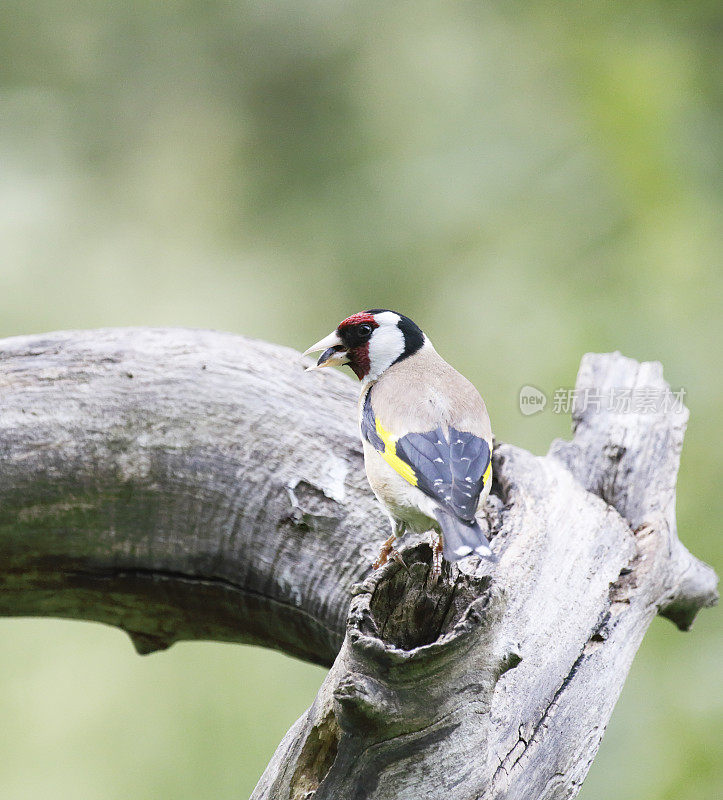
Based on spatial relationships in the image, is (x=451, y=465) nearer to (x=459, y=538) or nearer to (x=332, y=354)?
(x=459, y=538)

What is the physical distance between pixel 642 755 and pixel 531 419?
5.10 ft

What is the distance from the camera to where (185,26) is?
4.98 m

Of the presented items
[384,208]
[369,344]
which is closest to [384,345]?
[369,344]

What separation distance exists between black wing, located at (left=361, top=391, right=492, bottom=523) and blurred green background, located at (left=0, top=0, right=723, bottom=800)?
2385mm

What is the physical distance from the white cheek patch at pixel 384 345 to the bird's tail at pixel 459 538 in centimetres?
64

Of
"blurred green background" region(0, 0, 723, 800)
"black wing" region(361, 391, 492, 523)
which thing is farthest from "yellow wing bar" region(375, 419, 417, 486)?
"blurred green background" region(0, 0, 723, 800)

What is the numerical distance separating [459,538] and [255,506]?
0.72 m

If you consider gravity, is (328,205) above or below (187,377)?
above

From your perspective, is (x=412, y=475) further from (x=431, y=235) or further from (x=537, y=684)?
(x=431, y=235)

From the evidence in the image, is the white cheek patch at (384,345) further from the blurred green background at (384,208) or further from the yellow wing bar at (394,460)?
the blurred green background at (384,208)

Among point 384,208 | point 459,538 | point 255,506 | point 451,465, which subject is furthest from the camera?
point 384,208

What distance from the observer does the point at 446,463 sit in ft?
4.94

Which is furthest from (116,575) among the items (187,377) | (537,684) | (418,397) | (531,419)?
(531,419)

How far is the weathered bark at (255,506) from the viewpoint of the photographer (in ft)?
5.58
